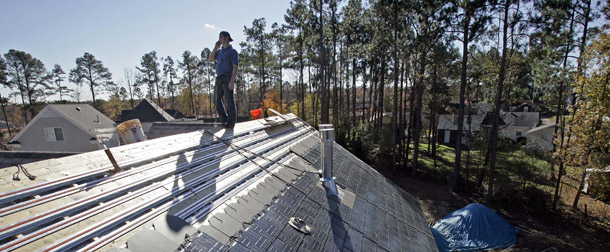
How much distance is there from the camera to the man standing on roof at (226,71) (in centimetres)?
536

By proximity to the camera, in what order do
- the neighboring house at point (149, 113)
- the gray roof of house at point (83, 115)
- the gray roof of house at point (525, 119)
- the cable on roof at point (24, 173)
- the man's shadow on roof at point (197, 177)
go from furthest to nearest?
the gray roof of house at point (525, 119) → the neighboring house at point (149, 113) → the gray roof of house at point (83, 115) → the man's shadow on roof at point (197, 177) → the cable on roof at point (24, 173)

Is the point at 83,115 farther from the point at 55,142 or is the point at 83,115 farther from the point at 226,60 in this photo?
the point at 226,60

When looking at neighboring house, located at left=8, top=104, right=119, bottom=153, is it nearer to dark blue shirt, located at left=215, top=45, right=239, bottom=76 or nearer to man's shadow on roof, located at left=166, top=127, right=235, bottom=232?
dark blue shirt, located at left=215, top=45, right=239, bottom=76

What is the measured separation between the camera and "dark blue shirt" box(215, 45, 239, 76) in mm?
5372

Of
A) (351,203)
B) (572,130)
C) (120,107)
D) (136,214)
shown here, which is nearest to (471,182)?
(572,130)

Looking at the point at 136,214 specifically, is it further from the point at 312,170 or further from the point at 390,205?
the point at 390,205

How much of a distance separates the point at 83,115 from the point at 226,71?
15536 mm

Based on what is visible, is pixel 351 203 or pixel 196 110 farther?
pixel 196 110

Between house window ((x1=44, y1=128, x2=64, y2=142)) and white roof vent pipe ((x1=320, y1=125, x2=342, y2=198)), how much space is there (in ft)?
54.1

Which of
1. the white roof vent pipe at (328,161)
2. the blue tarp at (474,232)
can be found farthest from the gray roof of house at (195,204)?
the blue tarp at (474,232)

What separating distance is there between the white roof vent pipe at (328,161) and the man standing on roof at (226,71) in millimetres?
2069

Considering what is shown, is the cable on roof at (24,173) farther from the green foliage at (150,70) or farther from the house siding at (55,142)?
the green foliage at (150,70)

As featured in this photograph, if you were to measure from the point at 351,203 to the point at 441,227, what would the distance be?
10291 mm

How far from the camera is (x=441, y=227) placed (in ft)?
40.1
